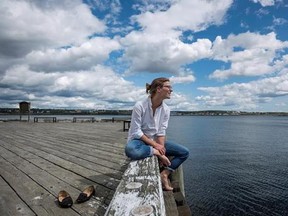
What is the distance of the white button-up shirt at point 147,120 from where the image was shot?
13.0 ft

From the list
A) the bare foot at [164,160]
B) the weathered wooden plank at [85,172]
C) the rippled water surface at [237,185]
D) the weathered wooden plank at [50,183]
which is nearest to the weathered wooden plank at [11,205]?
the weathered wooden plank at [50,183]

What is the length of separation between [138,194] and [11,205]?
2.02 m

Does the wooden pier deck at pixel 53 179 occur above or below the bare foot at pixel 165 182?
below

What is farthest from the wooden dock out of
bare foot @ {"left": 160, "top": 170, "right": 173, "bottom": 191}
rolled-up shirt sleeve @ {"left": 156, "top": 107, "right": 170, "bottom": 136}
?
rolled-up shirt sleeve @ {"left": 156, "top": 107, "right": 170, "bottom": 136}

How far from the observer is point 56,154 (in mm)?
6793

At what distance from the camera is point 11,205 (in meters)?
3.23

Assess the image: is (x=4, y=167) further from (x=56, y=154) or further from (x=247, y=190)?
(x=247, y=190)

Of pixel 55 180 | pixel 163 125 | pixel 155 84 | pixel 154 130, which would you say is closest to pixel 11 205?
pixel 55 180

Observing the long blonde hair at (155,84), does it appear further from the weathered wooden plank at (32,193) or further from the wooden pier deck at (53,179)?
the weathered wooden plank at (32,193)

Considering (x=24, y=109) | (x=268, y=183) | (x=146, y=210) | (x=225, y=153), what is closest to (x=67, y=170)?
(x=146, y=210)

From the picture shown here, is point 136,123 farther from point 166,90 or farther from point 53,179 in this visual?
point 53,179

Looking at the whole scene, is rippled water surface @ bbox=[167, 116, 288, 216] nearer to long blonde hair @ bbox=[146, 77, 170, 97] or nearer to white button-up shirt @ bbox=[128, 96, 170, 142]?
white button-up shirt @ bbox=[128, 96, 170, 142]

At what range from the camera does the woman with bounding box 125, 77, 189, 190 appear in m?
3.77

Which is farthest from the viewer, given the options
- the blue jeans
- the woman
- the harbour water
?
the harbour water
